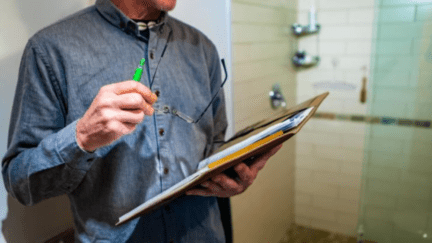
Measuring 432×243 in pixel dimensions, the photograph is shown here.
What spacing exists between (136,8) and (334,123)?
153 centimetres

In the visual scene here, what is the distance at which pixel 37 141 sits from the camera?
2.03 feet

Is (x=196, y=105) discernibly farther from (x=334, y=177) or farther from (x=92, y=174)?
(x=334, y=177)

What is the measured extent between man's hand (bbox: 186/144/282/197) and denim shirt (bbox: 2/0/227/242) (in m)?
0.12

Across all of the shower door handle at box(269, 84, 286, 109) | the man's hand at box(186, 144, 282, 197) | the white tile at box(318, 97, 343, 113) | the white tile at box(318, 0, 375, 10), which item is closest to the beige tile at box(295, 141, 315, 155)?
the white tile at box(318, 97, 343, 113)

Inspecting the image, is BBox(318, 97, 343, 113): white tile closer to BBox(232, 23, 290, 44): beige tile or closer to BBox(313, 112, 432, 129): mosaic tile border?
BBox(313, 112, 432, 129): mosaic tile border

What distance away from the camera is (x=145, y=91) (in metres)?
0.51

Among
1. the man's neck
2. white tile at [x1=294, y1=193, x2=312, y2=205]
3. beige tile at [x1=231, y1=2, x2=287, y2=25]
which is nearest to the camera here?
the man's neck

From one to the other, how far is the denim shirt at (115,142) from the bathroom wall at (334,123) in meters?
1.20

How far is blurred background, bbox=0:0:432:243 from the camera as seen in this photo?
2.78 ft

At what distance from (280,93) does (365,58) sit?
0.54 meters

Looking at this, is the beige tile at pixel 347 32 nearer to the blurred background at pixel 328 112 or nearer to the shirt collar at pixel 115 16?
the blurred background at pixel 328 112

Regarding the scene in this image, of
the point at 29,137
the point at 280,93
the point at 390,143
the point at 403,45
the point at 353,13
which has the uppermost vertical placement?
the point at 353,13

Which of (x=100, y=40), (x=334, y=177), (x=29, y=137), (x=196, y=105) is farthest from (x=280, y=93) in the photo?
(x=29, y=137)

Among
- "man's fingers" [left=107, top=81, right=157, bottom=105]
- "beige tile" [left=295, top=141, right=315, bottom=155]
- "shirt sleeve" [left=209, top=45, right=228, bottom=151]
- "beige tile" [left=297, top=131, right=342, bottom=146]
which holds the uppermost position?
"man's fingers" [left=107, top=81, right=157, bottom=105]
